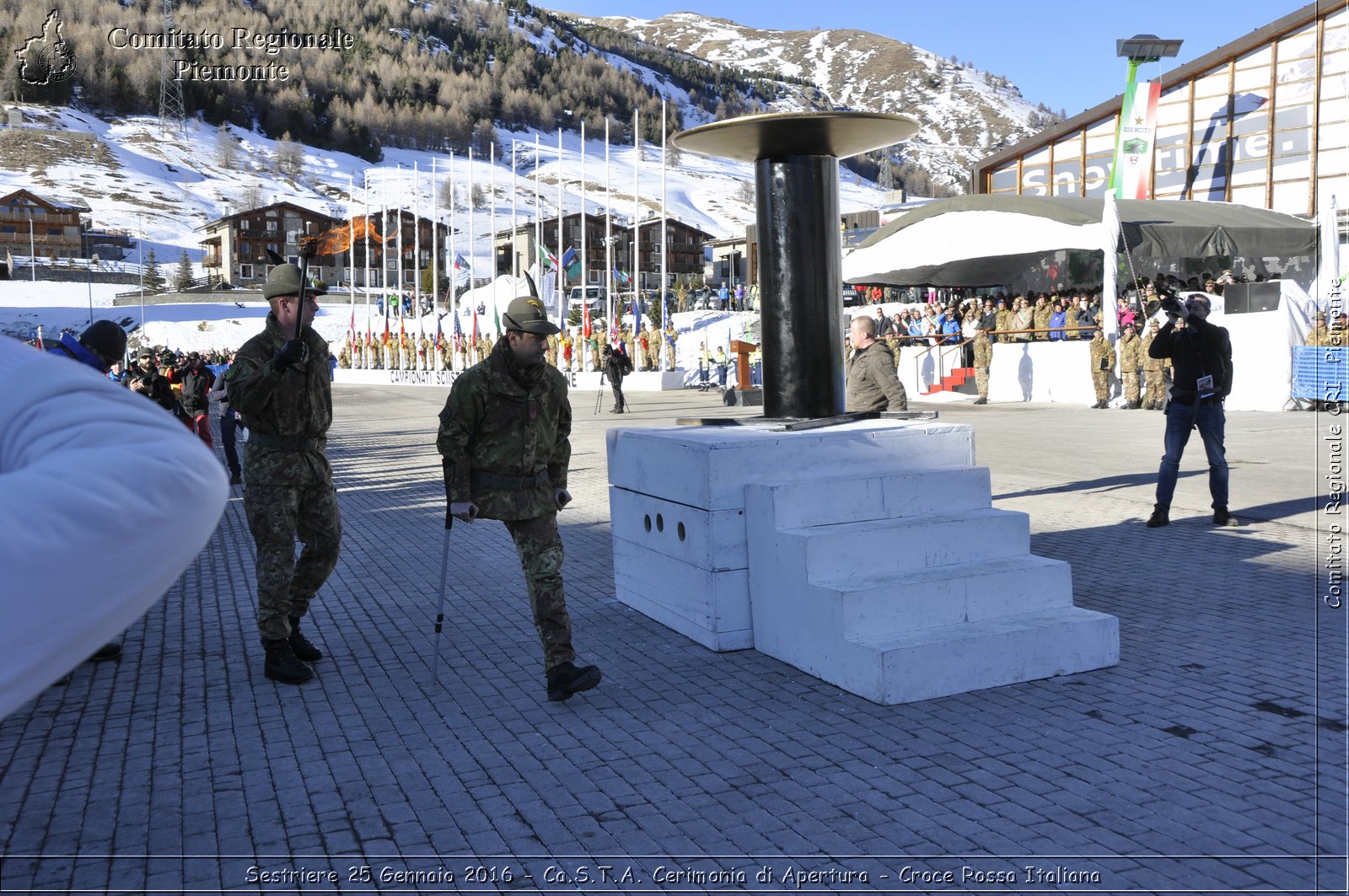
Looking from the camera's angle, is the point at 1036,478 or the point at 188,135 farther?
the point at 188,135

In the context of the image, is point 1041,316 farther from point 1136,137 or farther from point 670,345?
point 670,345

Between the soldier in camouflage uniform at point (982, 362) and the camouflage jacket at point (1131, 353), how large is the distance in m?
3.80

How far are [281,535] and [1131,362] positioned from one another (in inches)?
750

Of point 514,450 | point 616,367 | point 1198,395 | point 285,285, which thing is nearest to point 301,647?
point 514,450

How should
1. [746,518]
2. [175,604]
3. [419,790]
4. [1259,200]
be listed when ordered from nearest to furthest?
[419,790], [746,518], [175,604], [1259,200]

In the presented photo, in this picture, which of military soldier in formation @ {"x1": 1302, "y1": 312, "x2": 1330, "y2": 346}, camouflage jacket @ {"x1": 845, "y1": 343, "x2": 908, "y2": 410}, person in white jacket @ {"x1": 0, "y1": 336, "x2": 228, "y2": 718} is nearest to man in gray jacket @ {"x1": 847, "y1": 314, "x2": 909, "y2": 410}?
camouflage jacket @ {"x1": 845, "y1": 343, "x2": 908, "y2": 410}

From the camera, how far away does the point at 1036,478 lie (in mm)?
12109

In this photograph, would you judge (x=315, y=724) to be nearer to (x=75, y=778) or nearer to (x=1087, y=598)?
(x=75, y=778)

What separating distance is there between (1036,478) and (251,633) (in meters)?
8.44

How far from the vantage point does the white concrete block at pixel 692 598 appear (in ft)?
19.3

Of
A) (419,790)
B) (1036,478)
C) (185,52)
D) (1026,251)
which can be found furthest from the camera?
(185,52)

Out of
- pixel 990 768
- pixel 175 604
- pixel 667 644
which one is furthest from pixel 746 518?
pixel 175 604

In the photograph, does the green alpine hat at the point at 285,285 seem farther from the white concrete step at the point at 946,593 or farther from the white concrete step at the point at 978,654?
the white concrete step at the point at 978,654

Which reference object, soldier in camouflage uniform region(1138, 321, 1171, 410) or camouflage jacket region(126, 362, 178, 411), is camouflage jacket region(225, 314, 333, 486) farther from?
soldier in camouflage uniform region(1138, 321, 1171, 410)
